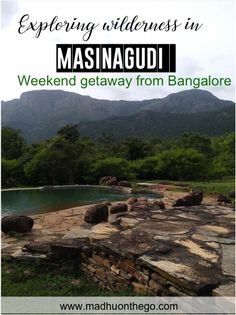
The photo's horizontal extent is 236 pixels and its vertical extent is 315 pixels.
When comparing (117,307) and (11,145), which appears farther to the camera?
(11,145)

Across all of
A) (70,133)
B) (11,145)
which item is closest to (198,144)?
(70,133)

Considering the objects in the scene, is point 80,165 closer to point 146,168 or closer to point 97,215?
point 146,168

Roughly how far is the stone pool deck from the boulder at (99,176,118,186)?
1509 centimetres

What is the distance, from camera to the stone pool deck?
423 centimetres

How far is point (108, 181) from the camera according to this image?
2314cm

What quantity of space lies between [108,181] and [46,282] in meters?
17.7

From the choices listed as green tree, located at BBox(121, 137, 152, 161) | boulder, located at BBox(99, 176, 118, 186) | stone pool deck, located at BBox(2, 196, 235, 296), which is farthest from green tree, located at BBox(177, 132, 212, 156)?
stone pool deck, located at BBox(2, 196, 235, 296)

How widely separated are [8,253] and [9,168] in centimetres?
1889

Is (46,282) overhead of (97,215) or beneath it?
beneath

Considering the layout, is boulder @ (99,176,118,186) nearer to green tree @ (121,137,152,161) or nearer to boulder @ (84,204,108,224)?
green tree @ (121,137,152,161)

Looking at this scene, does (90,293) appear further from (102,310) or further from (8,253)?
(8,253)

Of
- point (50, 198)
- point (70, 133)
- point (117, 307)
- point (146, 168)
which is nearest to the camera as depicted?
point (117, 307)

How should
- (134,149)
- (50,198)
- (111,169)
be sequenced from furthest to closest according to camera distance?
(134,149) → (111,169) → (50,198)

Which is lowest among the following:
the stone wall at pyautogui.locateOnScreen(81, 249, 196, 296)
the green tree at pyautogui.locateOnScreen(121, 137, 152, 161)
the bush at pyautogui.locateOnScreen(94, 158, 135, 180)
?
the stone wall at pyautogui.locateOnScreen(81, 249, 196, 296)
